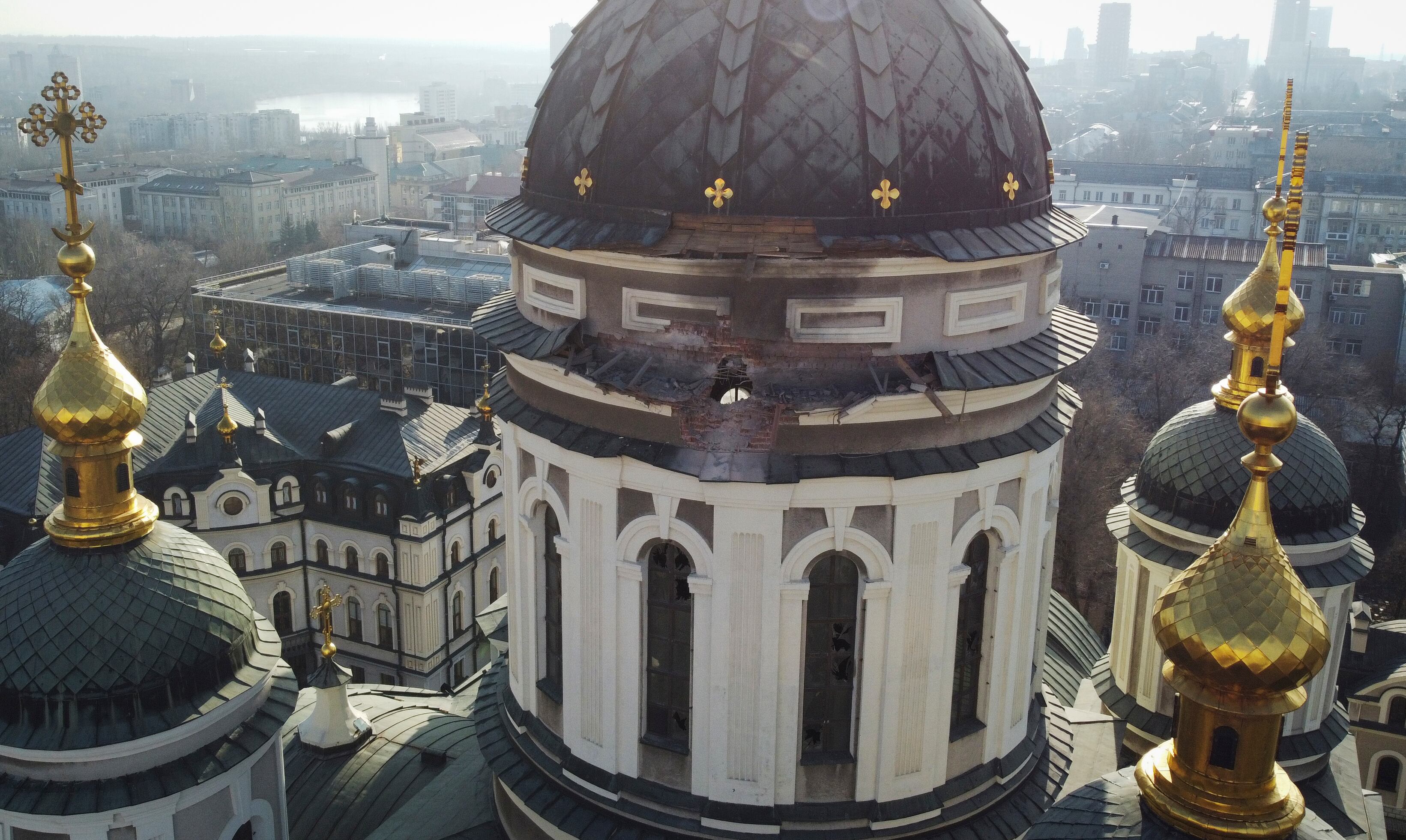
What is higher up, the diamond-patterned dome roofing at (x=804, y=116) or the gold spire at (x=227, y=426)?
the diamond-patterned dome roofing at (x=804, y=116)

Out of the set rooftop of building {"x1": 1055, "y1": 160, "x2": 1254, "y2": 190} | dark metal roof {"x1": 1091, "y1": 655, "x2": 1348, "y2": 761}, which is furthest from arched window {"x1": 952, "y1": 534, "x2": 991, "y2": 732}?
rooftop of building {"x1": 1055, "y1": 160, "x2": 1254, "y2": 190}

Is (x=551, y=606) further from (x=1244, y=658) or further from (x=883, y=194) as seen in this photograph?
(x=1244, y=658)

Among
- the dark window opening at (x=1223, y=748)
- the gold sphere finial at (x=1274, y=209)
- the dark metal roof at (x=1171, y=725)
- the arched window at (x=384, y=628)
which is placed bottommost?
the arched window at (x=384, y=628)

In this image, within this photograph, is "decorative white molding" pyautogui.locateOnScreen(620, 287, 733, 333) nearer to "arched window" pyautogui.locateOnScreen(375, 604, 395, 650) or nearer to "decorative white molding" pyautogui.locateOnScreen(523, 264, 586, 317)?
"decorative white molding" pyautogui.locateOnScreen(523, 264, 586, 317)

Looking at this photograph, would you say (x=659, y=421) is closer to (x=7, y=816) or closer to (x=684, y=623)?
(x=684, y=623)

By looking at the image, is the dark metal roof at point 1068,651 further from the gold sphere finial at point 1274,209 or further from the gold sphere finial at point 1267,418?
the gold sphere finial at point 1267,418

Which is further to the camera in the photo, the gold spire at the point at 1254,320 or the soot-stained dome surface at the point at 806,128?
the gold spire at the point at 1254,320

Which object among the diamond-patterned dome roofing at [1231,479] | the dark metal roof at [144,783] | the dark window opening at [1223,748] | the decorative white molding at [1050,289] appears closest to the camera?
the dark window opening at [1223,748]

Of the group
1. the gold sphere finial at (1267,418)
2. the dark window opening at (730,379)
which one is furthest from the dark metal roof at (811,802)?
the gold sphere finial at (1267,418)
